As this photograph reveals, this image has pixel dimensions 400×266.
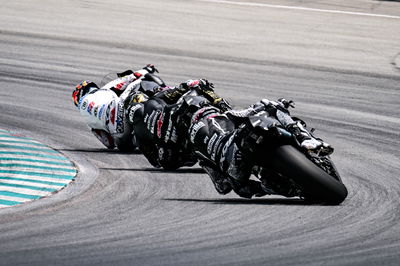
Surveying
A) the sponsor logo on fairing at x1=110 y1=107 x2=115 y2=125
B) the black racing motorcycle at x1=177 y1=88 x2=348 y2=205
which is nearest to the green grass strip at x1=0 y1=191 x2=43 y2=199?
the black racing motorcycle at x1=177 y1=88 x2=348 y2=205

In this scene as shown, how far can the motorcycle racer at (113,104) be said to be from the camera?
34.4 ft

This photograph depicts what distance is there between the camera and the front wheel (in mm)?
7082

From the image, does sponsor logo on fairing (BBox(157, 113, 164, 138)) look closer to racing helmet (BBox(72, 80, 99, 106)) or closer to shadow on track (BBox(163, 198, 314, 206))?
shadow on track (BBox(163, 198, 314, 206))

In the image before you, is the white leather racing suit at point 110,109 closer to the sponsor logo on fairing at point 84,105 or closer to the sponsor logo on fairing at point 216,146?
the sponsor logo on fairing at point 84,105

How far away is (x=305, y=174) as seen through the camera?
708cm

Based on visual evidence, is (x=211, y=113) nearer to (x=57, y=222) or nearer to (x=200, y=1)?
(x=57, y=222)

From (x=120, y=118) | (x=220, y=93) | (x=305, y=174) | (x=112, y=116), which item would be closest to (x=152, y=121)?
(x=120, y=118)

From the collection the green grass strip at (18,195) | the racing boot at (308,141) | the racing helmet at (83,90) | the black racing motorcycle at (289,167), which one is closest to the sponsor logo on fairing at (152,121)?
the racing helmet at (83,90)

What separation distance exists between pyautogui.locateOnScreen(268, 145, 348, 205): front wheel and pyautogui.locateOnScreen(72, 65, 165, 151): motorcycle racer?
3464mm

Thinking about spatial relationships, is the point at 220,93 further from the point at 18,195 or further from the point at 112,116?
the point at 18,195

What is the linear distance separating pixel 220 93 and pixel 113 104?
4405mm

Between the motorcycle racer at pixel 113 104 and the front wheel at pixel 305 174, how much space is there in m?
3.46

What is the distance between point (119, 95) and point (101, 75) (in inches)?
193

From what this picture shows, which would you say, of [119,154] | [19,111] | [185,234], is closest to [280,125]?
[185,234]
